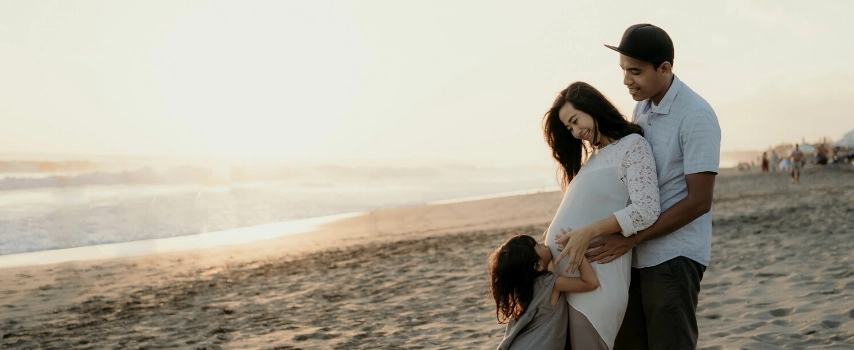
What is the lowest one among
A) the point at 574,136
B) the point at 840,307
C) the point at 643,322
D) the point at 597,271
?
the point at 840,307

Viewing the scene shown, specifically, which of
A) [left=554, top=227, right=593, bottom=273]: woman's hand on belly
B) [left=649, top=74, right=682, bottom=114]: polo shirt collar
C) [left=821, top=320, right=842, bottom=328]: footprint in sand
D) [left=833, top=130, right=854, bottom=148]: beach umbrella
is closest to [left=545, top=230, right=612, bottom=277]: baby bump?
[left=554, top=227, right=593, bottom=273]: woman's hand on belly

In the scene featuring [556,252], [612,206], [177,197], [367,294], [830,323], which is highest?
[177,197]

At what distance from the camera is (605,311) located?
3.09m

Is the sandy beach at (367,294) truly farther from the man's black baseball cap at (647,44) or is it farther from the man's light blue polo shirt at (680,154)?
the man's black baseball cap at (647,44)

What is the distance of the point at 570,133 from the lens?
10.8 feet

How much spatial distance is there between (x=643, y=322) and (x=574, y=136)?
0.90m

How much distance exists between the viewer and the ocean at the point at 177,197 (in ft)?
64.4

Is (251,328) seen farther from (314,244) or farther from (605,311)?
(314,244)

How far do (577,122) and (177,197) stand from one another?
28736mm

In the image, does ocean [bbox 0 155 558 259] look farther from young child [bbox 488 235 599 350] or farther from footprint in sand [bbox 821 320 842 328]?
young child [bbox 488 235 599 350]

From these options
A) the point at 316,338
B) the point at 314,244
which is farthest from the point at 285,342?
the point at 314,244

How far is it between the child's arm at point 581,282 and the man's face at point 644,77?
0.75 meters

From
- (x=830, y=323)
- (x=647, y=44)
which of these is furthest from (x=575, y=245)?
(x=830, y=323)

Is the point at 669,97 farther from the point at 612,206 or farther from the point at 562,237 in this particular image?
the point at 562,237
